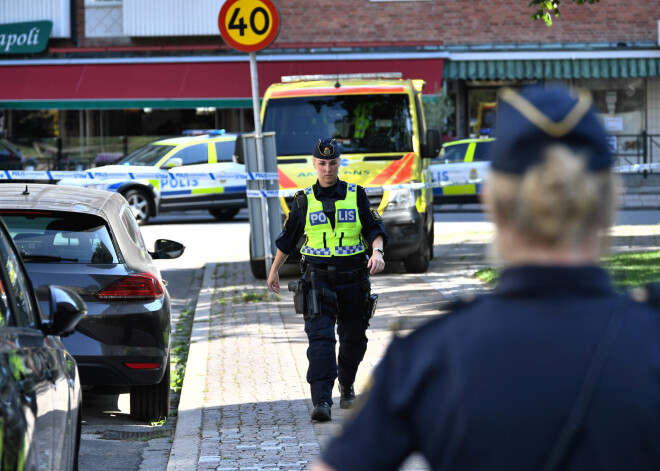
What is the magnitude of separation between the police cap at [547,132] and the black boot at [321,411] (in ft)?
16.1

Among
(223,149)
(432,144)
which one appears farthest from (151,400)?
(223,149)

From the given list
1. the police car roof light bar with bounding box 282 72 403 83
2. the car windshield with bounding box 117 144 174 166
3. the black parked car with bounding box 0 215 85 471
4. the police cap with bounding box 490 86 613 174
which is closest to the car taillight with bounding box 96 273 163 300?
the black parked car with bounding box 0 215 85 471

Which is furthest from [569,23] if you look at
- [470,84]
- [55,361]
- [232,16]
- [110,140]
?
[55,361]

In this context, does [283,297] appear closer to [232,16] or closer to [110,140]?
[232,16]

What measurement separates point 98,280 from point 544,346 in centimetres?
497

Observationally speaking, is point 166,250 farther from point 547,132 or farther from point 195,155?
point 195,155

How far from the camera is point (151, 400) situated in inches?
278

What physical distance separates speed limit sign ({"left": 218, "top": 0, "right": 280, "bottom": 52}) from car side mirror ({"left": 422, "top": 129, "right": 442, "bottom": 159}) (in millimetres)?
2516

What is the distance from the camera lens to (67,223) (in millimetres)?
6648

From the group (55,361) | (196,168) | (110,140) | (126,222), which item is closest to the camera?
(55,361)

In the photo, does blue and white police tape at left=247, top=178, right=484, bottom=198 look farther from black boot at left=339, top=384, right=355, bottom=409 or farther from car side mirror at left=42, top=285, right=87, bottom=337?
car side mirror at left=42, top=285, right=87, bottom=337

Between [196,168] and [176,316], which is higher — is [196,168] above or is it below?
above

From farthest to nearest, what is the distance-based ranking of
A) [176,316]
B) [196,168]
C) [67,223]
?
1. [196,168]
2. [176,316]
3. [67,223]

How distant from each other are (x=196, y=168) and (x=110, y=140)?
6.71 metres
